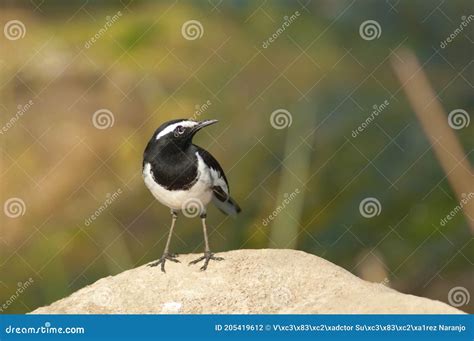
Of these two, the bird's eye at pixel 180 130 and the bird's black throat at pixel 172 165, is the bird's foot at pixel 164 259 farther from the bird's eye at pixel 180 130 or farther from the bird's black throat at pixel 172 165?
the bird's eye at pixel 180 130

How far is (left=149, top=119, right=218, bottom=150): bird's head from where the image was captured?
269 inches

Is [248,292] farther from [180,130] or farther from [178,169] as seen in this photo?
[180,130]

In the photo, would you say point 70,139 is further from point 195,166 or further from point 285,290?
point 285,290

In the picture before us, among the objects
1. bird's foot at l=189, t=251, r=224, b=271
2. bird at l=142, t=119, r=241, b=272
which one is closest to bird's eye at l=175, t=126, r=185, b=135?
bird at l=142, t=119, r=241, b=272

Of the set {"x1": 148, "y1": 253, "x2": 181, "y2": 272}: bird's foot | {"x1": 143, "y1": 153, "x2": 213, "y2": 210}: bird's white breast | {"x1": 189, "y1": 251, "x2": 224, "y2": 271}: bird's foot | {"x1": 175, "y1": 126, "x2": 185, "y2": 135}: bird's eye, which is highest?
{"x1": 175, "y1": 126, "x2": 185, "y2": 135}: bird's eye

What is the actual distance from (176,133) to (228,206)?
2.61 feet

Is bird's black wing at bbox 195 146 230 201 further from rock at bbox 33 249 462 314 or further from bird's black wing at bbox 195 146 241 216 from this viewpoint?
rock at bbox 33 249 462 314

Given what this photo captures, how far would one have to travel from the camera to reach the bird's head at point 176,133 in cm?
684

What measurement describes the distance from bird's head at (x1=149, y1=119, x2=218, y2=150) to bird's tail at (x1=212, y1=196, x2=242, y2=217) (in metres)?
0.57

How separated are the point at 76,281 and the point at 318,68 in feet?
9.27

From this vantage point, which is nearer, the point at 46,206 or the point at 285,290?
the point at 285,290

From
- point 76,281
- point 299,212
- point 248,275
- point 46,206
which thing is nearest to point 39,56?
point 46,206

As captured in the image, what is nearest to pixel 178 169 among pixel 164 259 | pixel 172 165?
pixel 172 165

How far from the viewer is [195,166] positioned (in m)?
6.86
